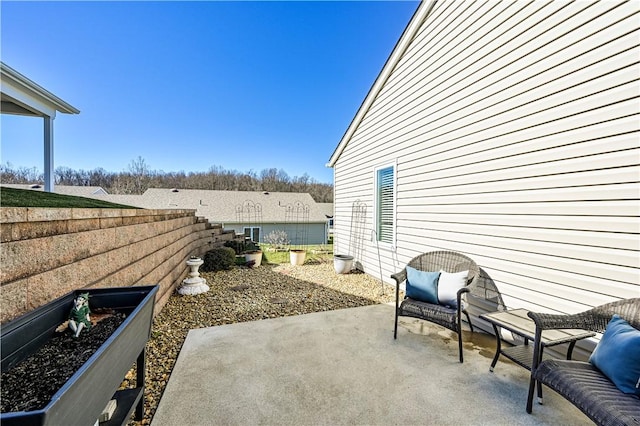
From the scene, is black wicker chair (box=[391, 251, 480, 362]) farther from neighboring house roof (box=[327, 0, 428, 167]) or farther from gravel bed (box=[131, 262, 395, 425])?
neighboring house roof (box=[327, 0, 428, 167])

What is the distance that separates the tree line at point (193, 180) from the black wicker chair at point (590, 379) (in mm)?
31315

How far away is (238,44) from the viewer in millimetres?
7965

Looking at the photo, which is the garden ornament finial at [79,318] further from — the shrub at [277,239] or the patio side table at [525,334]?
the shrub at [277,239]

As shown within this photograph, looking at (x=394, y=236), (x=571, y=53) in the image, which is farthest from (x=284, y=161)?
(x=571, y=53)

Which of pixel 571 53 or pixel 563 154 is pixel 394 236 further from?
pixel 571 53

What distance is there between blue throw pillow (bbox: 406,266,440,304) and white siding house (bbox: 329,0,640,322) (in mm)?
785

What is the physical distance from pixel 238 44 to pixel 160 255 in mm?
6732

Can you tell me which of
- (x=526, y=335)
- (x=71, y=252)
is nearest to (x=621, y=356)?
(x=526, y=335)

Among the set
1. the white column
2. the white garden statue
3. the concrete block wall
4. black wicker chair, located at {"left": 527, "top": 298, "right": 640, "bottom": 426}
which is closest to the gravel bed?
the white garden statue

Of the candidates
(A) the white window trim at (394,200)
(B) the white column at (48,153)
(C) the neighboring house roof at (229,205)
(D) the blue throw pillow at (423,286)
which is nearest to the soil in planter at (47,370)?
(D) the blue throw pillow at (423,286)

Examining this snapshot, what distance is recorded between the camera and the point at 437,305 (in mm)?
3135

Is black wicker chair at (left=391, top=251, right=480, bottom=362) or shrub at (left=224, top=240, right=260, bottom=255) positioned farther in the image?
shrub at (left=224, top=240, right=260, bottom=255)

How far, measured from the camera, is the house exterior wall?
19703mm

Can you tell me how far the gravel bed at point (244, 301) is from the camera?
2734mm
